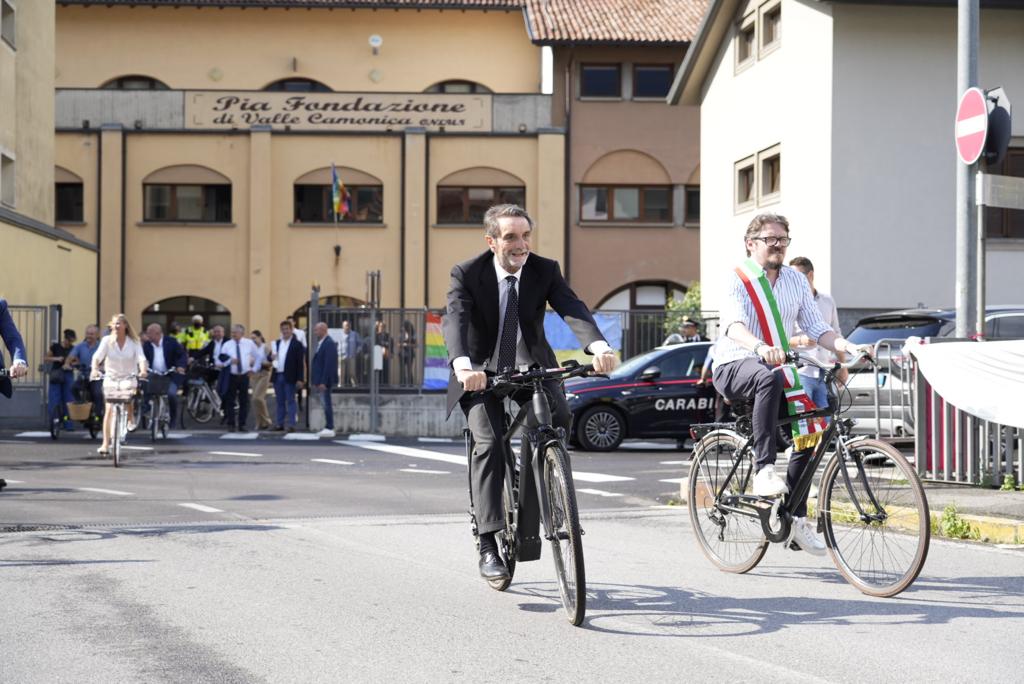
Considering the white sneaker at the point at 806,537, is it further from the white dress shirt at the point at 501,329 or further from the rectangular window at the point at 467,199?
the rectangular window at the point at 467,199

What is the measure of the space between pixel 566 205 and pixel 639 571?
108ft

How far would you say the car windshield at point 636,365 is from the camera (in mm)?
20078

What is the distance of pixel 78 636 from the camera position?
20.0 feet

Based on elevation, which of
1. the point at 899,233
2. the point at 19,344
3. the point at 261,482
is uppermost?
the point at 899,233

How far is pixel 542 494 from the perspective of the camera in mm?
6410

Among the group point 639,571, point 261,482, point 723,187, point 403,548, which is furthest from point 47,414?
point 639,571

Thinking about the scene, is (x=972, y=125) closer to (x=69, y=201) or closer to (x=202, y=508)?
(x=202, y=508)

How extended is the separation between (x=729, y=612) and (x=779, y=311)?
5.80 ft

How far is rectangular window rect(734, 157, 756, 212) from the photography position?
95.6 feet

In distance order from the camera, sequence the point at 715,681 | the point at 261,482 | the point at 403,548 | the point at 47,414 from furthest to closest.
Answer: the point at 47,414 < the point at 261,482 < the point at 403,548 < the point at 715,681

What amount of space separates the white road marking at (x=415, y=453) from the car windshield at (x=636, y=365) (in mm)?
2807

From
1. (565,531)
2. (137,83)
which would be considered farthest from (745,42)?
(565,531)

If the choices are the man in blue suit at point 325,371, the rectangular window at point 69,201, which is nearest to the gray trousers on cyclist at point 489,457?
the man in blue suit at point 325,371

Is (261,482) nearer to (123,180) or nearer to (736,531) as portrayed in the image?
(736,531)
